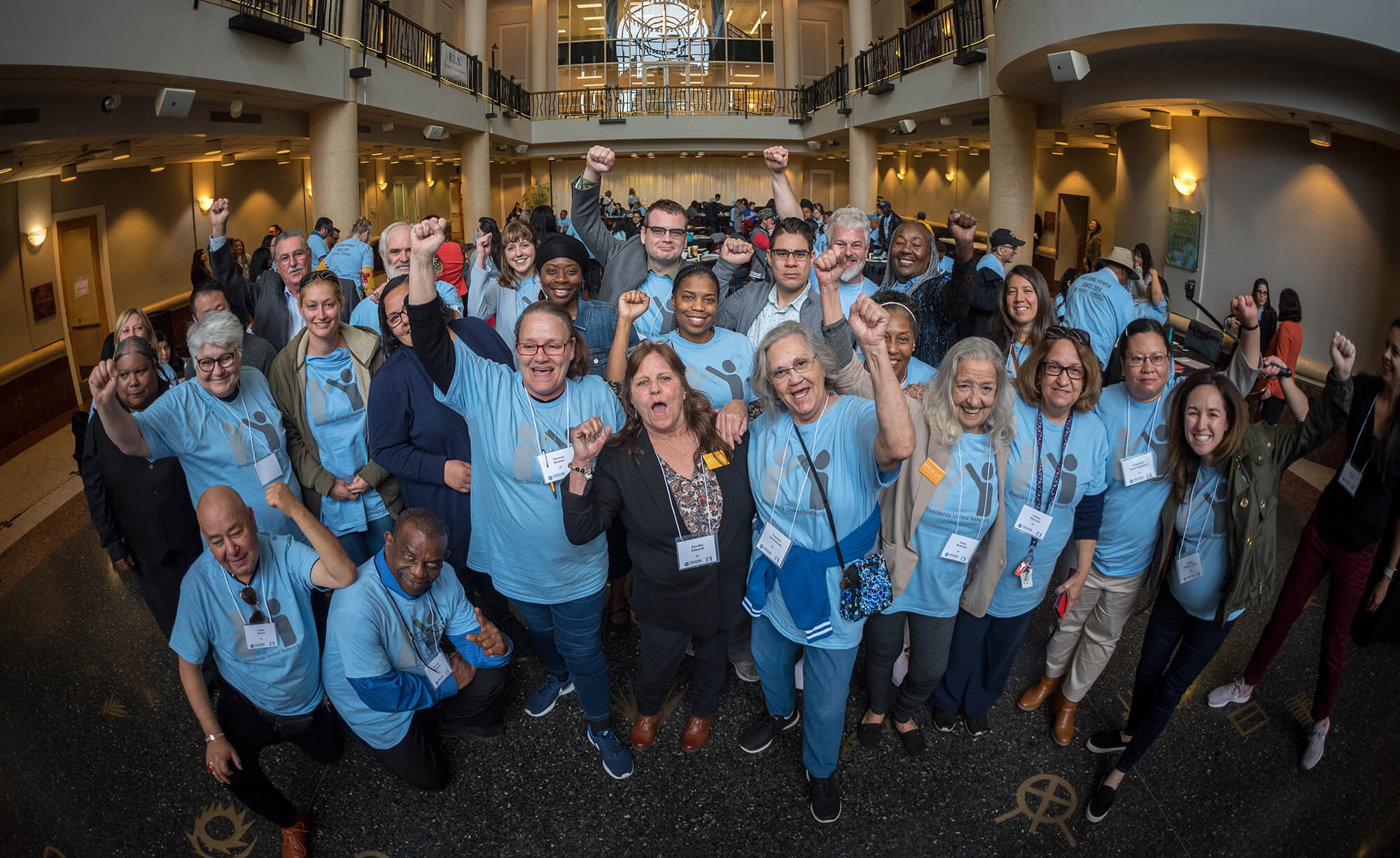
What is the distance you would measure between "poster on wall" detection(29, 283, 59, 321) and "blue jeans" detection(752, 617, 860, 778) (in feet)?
27.7

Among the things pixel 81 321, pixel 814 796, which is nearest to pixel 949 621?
pixel 814 796

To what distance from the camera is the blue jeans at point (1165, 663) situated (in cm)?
267

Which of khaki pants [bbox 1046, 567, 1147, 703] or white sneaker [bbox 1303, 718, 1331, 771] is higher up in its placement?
khaki pants [bbox 1046, 567, 1147, 703]

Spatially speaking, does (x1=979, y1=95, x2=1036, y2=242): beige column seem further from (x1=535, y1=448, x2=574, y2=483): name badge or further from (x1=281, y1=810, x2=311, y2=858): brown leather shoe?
(x1=281, y1=810, x2=311, y2=858): brown leather shoe

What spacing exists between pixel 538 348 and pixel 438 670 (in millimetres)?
1249

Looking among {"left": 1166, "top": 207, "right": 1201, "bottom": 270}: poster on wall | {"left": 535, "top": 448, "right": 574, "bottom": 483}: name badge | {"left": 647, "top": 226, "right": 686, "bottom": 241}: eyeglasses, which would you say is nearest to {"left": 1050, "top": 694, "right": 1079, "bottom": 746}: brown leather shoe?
{"left": 535, "top": 448, "right": 574, "bottom": 483}: name badge

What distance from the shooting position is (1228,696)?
3.29m

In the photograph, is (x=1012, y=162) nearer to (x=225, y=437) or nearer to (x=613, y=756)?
(x=613, y=756)

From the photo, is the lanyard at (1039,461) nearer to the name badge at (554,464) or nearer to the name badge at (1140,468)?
the name badge at (1140,468)

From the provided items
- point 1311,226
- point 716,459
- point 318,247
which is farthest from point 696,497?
point 1311,226

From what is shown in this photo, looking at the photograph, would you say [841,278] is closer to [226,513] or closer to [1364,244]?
[226,513]

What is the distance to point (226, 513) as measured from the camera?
239cm

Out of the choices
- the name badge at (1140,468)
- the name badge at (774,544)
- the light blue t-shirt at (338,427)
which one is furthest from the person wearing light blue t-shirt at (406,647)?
the name badge at (1140,468)

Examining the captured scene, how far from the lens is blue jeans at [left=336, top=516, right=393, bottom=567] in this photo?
10.9 feet
